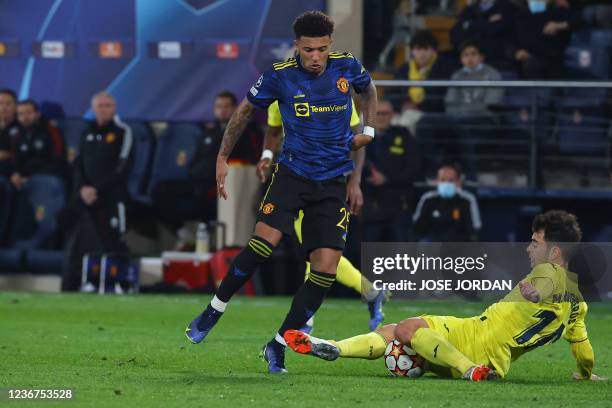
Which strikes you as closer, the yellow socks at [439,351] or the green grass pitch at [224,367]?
the green grass pitch at [224,367]

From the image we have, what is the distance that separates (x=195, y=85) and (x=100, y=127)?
127cm

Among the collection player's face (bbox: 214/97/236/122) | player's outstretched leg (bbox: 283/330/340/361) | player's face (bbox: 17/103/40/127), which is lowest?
player's outstretched leg (bbox: 283/330/340/361)

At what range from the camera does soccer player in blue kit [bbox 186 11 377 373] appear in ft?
28.4

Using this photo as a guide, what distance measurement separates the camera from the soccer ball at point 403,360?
28.3 feet

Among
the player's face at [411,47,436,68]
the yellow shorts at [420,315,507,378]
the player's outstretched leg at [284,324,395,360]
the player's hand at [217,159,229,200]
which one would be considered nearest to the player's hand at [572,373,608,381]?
the yellow shorts at [420,315,507,378]

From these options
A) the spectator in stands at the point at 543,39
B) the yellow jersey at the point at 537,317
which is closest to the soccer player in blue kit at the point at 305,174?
the yellow jersey at the point at 537,317

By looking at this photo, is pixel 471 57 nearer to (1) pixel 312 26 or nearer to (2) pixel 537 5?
(2) pixel 537 5

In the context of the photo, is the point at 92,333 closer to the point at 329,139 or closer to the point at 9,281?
the point at 329,139

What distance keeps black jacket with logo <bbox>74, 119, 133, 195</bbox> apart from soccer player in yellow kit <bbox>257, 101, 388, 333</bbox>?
5118 mm

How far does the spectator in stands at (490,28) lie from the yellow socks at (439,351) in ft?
28.4

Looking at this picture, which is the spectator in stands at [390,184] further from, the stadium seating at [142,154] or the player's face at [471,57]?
the stadium seating at [142,154]

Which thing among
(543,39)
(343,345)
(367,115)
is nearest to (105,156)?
(543,39)

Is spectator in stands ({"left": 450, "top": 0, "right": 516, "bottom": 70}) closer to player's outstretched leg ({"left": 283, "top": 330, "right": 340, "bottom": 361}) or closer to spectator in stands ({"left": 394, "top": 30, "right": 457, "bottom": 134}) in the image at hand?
spectator in stands ({"left": 394, "top": 30, "right": 457, "bottom": 134})

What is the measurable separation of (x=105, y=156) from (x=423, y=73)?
3506 mm
